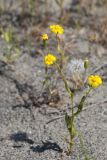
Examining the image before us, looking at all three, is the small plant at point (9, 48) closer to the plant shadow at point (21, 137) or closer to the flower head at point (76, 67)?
the flower head at point (76, 67)

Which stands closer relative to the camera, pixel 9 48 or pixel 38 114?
pixel 38 114

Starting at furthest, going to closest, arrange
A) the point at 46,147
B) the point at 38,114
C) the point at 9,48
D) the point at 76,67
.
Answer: the point at 9,48 → the point at 76,67 → the point at 38,114 → the point at 46,147

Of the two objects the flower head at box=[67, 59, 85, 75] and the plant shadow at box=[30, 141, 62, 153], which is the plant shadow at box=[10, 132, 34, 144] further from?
the flower head at box=[67, 59, 85, 75]

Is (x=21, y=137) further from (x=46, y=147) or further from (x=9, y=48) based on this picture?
(x=9, y=48)

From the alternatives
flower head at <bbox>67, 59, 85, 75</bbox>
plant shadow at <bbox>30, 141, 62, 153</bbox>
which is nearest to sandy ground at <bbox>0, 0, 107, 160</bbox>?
plant shadow at <bbox>30, 141, 62, 153</bbox>

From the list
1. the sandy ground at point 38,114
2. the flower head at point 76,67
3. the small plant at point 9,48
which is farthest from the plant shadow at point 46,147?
the small plant at point 9,48

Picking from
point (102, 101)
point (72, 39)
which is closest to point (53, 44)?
point (72, 39)

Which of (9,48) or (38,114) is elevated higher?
(9,48)

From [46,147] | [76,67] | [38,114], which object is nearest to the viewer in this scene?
[46,147]

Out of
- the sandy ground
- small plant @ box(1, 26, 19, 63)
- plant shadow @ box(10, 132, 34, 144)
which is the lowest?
plant shadow @ box(10, 132, 34, 144)

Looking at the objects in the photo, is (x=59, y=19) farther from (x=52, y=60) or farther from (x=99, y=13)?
(x=52, y=60)

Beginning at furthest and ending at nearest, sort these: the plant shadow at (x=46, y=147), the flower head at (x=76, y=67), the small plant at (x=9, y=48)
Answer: the small plant at (x=9, y=48), the flower head at (x=76, y=67), the plant shadow at (x=46, y=147)

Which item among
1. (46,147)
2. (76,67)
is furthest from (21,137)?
(76,67)
